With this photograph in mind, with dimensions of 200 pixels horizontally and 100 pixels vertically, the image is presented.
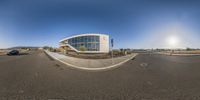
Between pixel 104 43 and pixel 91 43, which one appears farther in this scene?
pixel 104 43

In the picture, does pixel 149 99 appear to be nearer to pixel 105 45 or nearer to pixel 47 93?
pixel 47 93

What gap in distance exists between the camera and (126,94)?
546 centimetres

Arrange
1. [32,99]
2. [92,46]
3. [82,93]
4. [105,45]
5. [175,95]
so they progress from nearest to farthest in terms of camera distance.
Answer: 1. [32,99]
2. [175,95]
3. [82,93]
4. [92,46]
5. [105,45]

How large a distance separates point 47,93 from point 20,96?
88 centimetres

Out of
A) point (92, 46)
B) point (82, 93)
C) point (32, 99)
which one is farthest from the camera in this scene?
point (92, 46)

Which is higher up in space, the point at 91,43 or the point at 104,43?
the point at 104,43

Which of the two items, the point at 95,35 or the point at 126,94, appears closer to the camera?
the point at 126,94

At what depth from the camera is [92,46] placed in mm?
71000

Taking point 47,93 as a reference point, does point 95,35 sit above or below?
above

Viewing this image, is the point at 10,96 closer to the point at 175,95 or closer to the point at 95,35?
the point at 175,95

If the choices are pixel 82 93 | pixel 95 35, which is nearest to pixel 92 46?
pixel 95 35

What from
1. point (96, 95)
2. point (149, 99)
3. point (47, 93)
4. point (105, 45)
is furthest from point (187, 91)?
point (105, 45)

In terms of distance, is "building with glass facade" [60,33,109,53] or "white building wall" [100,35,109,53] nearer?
"building with glass facade" [60,33,109,53]

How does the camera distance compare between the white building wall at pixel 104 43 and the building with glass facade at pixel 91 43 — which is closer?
the building with glass facade at pixel 91 43
